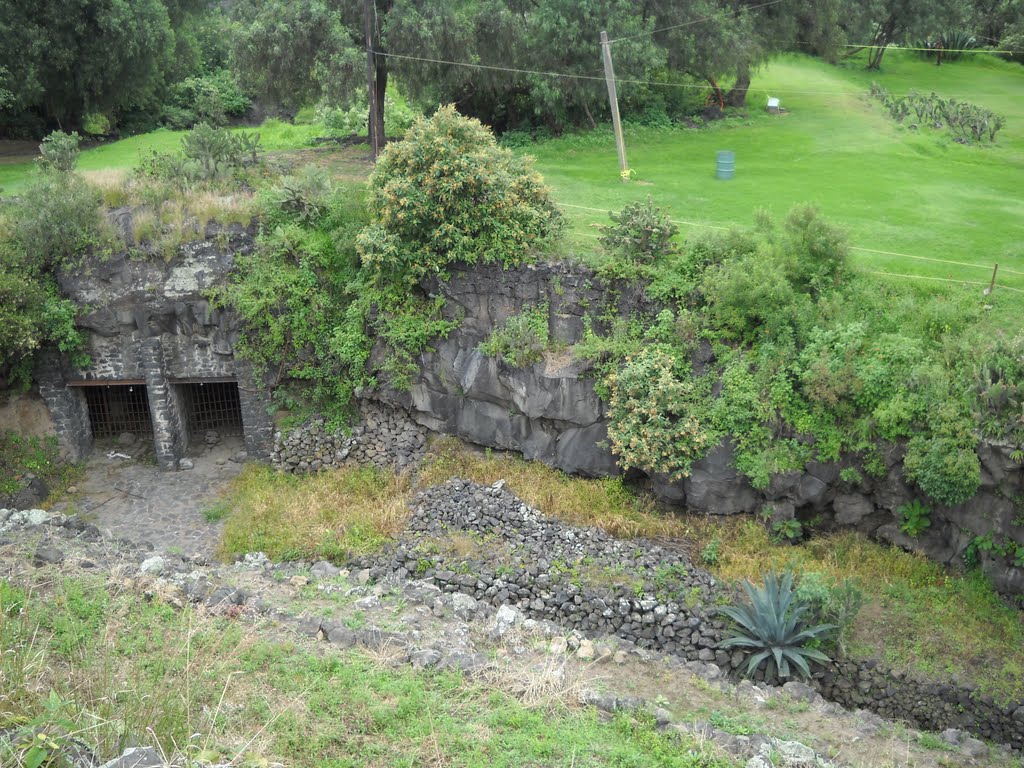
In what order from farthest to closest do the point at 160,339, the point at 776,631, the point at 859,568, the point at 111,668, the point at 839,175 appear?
1. the point at 839,175
2. the point at 160,339
3. the point at 859,568
4. the point at 776,631
5. the point at 111,668

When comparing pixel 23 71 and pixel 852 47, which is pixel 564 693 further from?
pixel 852 47

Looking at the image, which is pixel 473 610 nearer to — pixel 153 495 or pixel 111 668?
pixel 111 668

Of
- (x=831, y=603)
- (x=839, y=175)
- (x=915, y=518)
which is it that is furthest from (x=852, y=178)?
(x=831, y=603)

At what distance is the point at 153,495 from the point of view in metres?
16.9

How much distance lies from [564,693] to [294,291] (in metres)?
9.96

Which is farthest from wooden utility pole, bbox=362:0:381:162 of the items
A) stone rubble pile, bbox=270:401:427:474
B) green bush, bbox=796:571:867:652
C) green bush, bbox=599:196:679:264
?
green bush, bbox=796:571:867:652

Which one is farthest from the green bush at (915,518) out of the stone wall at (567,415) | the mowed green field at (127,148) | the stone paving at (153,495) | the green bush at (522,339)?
the mowed green field at (127,148)

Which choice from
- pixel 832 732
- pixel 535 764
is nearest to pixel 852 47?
pixel 832 732

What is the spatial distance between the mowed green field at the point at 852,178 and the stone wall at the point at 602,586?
5385 millimetres

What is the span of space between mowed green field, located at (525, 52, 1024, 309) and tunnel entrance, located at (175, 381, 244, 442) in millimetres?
8022

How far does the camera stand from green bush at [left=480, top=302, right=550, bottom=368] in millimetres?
15672

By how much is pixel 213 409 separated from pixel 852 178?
580 inches

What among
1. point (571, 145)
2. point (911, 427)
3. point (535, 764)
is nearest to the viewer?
point (535, 764)

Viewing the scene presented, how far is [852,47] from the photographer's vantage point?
33.0 metres
